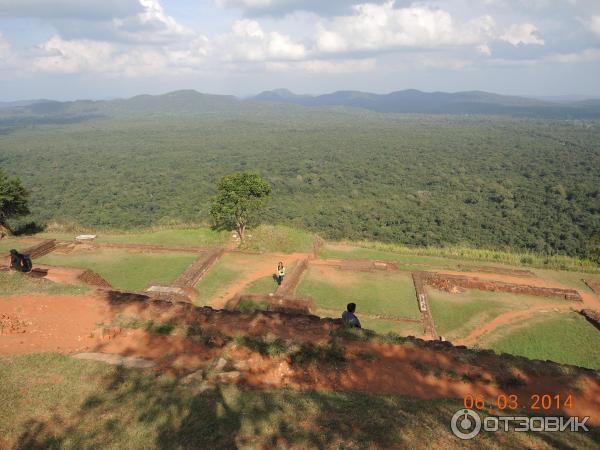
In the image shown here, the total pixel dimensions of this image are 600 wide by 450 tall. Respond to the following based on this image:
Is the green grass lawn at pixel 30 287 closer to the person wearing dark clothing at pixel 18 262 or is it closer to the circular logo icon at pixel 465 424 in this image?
the person wearing dark clothing at pixel 18 262

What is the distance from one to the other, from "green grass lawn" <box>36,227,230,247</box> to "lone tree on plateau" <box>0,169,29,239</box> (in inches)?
64.2

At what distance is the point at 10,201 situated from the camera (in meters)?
16.9

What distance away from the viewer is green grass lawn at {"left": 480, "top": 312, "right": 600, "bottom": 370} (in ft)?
31.9

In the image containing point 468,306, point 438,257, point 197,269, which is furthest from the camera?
point 438,257

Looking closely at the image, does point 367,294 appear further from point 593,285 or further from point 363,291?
point 593,285

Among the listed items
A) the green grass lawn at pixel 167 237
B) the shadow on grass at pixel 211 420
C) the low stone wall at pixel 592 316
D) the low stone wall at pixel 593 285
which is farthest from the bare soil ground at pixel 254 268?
the low stone wall at pixel 593 285

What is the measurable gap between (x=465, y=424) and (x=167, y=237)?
591 inches

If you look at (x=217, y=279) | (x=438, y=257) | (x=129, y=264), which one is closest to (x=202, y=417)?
(x=217, y=279)

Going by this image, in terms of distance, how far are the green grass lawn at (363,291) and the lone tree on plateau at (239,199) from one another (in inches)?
172

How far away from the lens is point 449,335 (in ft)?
34.0

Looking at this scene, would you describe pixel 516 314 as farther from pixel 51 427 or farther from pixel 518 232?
pixel 518 232

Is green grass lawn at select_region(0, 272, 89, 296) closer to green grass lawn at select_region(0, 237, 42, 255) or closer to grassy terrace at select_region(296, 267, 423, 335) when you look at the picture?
green grass lawn at select_region(0, 237, 42, 255)

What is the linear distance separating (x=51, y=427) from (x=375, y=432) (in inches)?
168

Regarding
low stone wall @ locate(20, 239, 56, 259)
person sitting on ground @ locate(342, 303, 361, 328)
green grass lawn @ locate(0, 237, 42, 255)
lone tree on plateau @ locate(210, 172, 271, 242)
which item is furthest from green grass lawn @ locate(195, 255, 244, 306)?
green grass lawn @ locate(0, 237, 42, 255)
